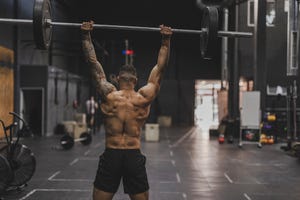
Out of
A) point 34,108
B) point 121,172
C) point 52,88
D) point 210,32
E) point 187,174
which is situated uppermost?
point 210,32

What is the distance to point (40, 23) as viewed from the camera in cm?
420

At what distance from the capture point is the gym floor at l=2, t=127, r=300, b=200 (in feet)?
20.1

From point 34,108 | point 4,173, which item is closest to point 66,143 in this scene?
point 34,108

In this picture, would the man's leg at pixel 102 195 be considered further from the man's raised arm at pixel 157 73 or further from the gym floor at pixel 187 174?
the gym floor at pixel 187 174

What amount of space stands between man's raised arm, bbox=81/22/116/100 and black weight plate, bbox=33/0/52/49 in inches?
23.5

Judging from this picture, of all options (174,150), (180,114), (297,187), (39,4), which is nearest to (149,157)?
(174,150)

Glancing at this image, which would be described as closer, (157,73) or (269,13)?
(157,73)

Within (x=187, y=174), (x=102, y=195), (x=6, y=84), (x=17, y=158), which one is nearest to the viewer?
(x=102, y=195)

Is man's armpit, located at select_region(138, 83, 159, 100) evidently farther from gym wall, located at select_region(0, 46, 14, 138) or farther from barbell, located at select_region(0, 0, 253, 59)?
gym wall, located at select_region(0, 46, 14, 138)

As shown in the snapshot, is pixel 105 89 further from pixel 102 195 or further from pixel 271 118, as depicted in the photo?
pixel 271 118

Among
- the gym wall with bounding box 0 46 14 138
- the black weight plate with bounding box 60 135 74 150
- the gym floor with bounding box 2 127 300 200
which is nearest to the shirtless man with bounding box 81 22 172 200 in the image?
the gym floor with bounding box 2 127 300 200

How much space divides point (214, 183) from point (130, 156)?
373cm

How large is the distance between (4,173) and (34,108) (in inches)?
447

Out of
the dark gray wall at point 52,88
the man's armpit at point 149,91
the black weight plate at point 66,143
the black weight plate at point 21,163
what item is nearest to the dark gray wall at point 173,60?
the dark gray wall at point 52,88
